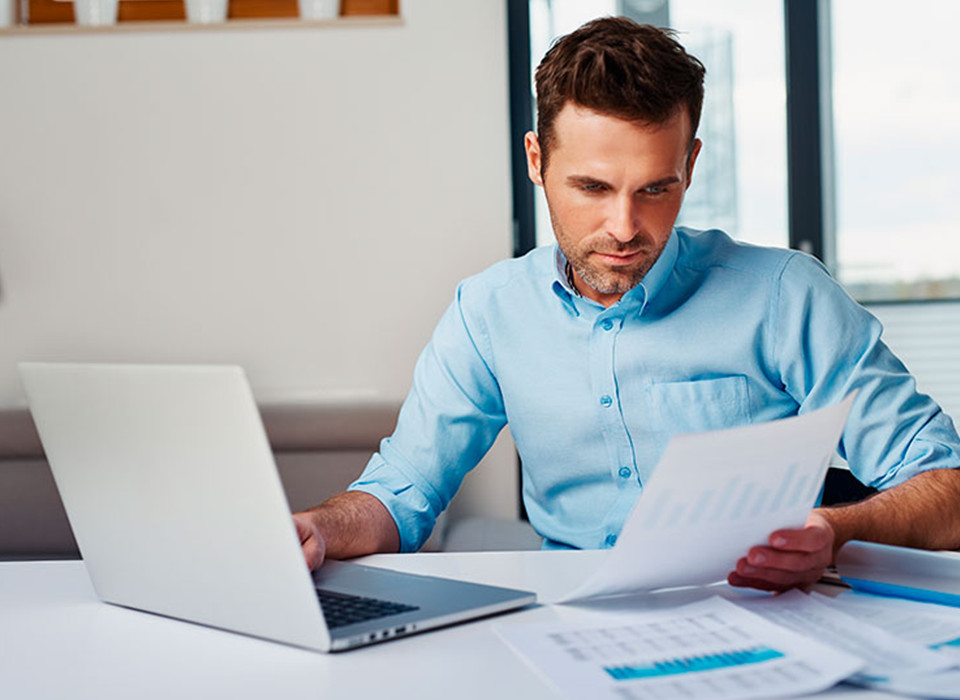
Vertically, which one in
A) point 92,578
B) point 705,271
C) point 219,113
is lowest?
point 92,578

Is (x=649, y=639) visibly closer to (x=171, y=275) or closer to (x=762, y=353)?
(x=762, y=353)

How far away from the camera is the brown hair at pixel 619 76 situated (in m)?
1.47

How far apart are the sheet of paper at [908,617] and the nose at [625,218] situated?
1.90 feet

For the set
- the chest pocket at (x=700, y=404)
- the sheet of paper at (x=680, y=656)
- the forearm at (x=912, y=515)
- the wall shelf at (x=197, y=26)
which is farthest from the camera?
the wall shelf at (x=197, y=26)

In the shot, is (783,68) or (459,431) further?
(783,68)

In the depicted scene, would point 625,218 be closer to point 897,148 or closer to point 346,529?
point 346,529

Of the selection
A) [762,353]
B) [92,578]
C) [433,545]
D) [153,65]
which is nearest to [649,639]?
[92,578]

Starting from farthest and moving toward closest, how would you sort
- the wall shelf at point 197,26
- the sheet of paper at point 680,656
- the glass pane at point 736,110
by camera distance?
the glass pane at point 736,110 < the wall shelf at point 197,26 < the sheet of paper at point 680,656

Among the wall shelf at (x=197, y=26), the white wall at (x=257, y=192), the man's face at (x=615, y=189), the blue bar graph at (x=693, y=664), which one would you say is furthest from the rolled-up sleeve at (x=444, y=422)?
the wall shelf at (x=197, y=26)

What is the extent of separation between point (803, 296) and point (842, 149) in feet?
6.83

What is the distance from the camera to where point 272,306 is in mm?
3127

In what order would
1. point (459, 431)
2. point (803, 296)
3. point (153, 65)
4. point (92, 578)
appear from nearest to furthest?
point (92, 578)
point (803, 296)
point (459, 431)
point (153, 65)

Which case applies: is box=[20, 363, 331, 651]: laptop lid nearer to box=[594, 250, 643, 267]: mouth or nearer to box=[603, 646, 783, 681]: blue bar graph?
box=[603, 646, 783, 681]: blue bar graph

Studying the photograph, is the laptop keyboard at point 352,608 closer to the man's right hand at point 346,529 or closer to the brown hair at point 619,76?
the man's right hand at point 346,529
